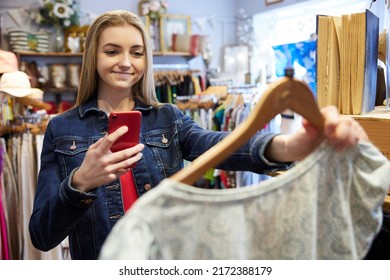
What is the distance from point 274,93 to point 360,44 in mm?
584

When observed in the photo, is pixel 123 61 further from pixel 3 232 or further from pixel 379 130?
pixel 3 232

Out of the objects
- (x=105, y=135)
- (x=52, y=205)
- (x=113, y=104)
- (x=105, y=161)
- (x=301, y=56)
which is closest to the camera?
(x=105, y=161)

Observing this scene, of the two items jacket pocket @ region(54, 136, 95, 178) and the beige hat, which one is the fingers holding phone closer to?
jacket pocket @ region(54, 136, 95, 178)

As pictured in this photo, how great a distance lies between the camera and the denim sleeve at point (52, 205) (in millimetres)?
825

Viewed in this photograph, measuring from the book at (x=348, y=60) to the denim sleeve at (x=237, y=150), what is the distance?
38 cm

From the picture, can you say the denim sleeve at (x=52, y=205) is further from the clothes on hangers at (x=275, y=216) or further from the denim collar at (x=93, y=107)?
the clothes on hangers at (x=275, y=216)

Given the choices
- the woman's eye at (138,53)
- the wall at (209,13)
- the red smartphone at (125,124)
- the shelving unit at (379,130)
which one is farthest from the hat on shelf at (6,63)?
the wall at (209,13)

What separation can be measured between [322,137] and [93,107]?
66 cm

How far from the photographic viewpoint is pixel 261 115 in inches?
23.3

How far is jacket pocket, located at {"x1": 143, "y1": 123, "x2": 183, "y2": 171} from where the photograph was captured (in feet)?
3.55

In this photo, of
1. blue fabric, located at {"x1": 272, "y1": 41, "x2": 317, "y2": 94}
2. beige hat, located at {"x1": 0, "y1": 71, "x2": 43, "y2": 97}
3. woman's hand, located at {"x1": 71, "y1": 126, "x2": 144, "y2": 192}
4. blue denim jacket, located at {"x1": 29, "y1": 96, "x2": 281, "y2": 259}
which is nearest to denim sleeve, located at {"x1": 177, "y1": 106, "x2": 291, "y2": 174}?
blue denim jacket, located at {"x1": 29, "y1": 96, "x2": 281, "y2": 259}

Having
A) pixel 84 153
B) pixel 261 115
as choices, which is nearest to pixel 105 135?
pixel 84 153
